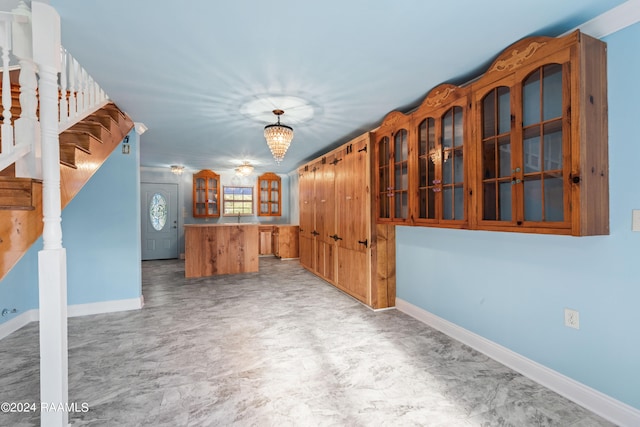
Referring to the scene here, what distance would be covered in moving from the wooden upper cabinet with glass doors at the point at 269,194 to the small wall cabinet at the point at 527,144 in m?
6.66

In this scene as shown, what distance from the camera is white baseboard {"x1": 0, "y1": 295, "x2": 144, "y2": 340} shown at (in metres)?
3.15

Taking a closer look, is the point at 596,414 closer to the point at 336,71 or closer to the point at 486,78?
the point at 486,78

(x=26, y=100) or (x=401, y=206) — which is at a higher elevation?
(x=26, y=100)

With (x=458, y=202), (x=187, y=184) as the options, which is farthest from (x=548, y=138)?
(x=187, y=184)

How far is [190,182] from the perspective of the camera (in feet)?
27.2

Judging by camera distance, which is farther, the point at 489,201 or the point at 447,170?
the point at 447,170

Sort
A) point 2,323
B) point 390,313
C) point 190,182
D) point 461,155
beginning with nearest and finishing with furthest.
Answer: point 461,155 < point 2,323 < point 390,313 < point 190,182

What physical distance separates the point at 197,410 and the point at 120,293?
277 centimetres

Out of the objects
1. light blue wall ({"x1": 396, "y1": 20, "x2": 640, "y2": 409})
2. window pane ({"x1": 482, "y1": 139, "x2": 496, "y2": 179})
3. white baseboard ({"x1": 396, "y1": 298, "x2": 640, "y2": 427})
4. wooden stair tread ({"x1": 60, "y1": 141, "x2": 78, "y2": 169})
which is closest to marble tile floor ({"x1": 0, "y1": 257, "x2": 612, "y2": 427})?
white baseboard ({"x1": 396, "y1": 298, "x2": 640, "y2": 427})

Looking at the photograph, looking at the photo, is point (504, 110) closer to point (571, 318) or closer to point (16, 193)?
point (571, 318)

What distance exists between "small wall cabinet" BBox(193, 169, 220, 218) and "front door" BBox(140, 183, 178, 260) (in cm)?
55

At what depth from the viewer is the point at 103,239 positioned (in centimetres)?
384

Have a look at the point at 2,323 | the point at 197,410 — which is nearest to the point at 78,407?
the point at 197,410

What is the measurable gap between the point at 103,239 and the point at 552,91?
4.95m
